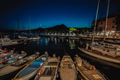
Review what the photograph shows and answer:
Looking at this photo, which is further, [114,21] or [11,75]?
[114,21]

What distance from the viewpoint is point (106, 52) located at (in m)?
18.6

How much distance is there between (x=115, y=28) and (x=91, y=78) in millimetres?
54009

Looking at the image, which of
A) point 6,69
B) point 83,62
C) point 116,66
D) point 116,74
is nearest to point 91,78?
point 83,62

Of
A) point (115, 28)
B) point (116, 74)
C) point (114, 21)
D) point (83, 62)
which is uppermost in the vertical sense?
point (114, 21)

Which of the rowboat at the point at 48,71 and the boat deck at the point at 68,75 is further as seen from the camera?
the rowboat at the point at 48,71

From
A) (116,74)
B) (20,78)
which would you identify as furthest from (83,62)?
(20,78)

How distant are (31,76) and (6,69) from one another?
15.3 ft

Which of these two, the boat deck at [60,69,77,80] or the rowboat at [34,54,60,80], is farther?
the rowboat at [34,54,60,80]

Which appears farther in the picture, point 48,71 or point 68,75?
point 48,71

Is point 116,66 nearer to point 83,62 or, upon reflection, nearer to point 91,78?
point 83,62

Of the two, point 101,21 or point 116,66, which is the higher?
point 101,21

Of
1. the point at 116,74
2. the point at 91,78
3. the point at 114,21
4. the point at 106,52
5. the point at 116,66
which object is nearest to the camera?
the point at 91,78

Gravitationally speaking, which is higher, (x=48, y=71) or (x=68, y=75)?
(x=68, y=75)

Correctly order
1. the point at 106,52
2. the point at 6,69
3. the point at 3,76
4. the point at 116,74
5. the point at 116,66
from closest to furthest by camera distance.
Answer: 1. the point at 3,76
2. the point at 6,69
3. the point at 116,74
4. the point at 116,66
5. the point at 106,52
